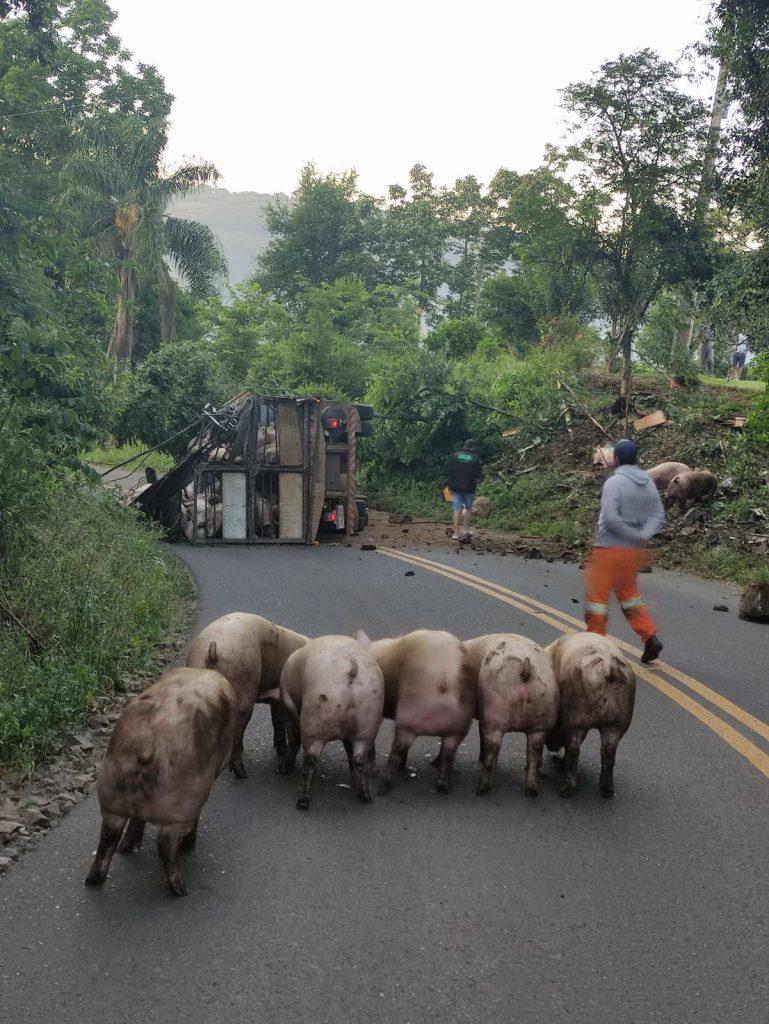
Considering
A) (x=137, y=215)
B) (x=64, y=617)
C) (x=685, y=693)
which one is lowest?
(x=685, y=693)

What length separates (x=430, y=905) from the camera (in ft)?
14.4

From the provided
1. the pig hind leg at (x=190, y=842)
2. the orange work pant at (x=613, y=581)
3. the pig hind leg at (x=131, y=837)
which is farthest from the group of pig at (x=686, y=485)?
the pig hind leg at (x=131, y=837)

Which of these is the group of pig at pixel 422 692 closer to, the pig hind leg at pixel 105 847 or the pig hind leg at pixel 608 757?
the pig hind leg at pixel 608 757

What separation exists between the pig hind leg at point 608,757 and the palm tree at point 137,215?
4008 cm

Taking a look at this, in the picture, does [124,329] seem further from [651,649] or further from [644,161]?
[651,649]

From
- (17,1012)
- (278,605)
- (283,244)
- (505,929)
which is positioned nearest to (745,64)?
(278,605)

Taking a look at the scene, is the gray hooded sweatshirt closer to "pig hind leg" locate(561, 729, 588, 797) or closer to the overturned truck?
"pig hind leg" locate(561, 729, 588, 797)

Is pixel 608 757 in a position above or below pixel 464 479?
below

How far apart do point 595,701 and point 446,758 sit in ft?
2.87

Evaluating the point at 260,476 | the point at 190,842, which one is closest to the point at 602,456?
the point at 260,476

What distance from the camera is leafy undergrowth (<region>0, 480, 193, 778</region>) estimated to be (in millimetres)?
6578

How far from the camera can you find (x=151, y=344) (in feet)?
182

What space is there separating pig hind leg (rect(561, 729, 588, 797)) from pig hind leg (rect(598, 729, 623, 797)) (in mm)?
121

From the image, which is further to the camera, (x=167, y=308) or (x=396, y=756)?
(x=167, y=308)
